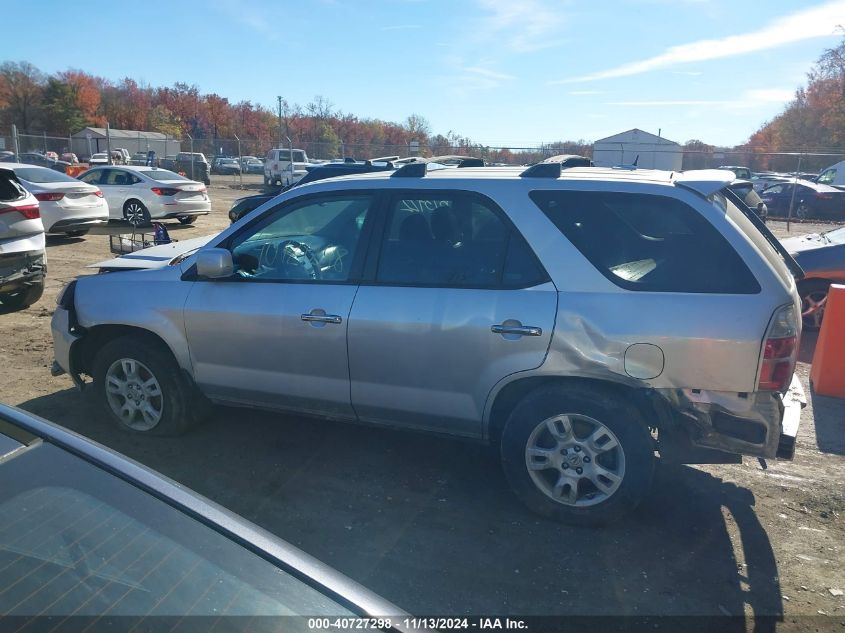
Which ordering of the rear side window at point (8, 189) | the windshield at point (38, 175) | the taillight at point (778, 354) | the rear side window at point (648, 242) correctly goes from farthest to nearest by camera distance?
1. the windshield at point (38, 175)
2. the rear side window at point (8, 189)
3. the rear side window at point (648, 242)
4. the taillight at point (778, 354)

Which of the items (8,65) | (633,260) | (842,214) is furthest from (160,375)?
(8,65)

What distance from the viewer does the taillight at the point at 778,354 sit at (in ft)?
10.8

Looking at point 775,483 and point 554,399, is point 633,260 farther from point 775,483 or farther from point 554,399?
point 775,483

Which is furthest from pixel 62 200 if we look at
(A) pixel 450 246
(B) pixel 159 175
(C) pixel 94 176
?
(A) pixel 450 246

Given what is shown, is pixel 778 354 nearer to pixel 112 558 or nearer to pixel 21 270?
pixel 112 558

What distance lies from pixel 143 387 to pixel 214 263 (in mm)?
1184

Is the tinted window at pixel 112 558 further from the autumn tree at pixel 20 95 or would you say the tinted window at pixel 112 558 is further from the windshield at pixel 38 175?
the autumn tree at pixel 20 95

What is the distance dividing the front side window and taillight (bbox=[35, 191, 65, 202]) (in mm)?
10953

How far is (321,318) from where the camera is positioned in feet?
13.3

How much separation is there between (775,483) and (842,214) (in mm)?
22863

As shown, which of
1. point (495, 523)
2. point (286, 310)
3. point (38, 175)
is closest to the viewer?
point (495, 523)

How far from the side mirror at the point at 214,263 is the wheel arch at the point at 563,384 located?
6.04 feet

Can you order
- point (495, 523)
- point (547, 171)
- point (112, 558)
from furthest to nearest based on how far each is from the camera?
point (547, 171) → point (495, 523) → point (112, 558)

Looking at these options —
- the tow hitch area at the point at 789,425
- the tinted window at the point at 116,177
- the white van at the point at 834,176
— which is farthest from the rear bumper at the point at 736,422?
the white van at the point at 834,176
